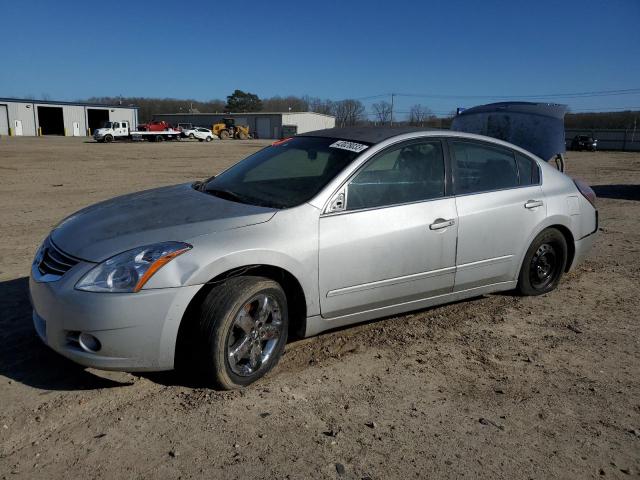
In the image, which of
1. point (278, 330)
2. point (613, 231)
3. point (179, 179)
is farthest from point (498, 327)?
point (179, 179)

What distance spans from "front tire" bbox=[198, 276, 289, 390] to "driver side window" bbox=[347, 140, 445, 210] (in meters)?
0.91

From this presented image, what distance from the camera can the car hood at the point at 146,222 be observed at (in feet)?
10.1

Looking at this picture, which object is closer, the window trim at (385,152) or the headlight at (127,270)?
the headlight at (127,270)

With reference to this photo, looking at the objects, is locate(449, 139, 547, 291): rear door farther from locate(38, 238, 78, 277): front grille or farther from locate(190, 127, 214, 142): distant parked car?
locate(190, 127, 214, 142): distant parked car

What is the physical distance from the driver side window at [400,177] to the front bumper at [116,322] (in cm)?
140

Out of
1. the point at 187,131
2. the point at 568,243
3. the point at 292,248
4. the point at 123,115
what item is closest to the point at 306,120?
the point at 123,115

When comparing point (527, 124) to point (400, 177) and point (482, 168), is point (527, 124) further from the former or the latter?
point (400, 177)

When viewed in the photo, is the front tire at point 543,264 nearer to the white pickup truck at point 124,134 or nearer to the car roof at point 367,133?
the car roof at point 367,133

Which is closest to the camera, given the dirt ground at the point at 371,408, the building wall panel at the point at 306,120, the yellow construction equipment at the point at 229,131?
the dirt ground at the point at 371,408

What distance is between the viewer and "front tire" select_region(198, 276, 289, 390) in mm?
3043

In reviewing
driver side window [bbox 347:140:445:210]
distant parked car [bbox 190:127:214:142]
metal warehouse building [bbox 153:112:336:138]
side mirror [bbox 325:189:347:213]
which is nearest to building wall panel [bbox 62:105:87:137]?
metal warehouse building [bbox 153:112:336:138]

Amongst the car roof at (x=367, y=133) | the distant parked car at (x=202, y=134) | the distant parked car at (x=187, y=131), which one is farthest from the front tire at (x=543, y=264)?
the distant parked car at (x=202, y=134)

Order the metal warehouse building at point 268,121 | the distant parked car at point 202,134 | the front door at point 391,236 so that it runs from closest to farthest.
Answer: the front door at point 391,236, the distant parked car at point 202,134, the metal warehouse building at point 268,121

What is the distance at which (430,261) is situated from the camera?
399 cm
